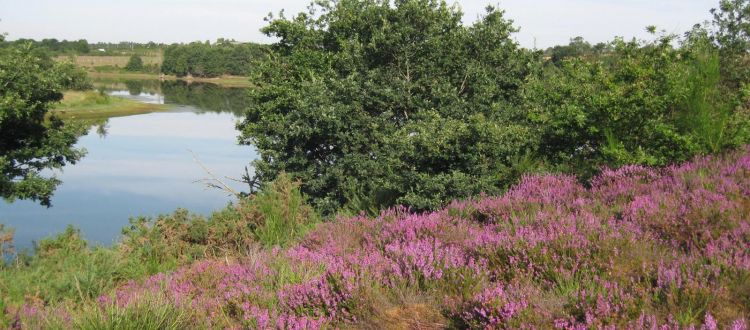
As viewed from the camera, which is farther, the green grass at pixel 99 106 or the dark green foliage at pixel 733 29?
the green grass at pixel 99 106

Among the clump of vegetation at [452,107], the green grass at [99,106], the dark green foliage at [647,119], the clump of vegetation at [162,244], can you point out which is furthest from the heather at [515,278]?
the green grass at [99,106]

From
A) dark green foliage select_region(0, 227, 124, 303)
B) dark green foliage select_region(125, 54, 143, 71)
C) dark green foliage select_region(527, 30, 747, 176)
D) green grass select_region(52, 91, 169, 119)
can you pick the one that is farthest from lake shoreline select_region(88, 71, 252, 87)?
dark green foliage select_region(527, 30, 747, 176)

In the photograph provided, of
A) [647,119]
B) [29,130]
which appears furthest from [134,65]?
Result: [647,119]

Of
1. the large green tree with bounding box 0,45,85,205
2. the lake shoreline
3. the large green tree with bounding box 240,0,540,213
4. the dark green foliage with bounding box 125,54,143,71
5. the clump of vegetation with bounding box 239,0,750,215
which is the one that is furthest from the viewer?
the dark green foliage with bounding box 125,54,143,71

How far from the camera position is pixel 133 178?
37750 mm

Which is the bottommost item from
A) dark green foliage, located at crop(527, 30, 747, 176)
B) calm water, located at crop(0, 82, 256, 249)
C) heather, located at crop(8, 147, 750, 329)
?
calm water, located at crop(0, 82, 256, 249)

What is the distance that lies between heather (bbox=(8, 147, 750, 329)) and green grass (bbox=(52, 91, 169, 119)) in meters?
67.9

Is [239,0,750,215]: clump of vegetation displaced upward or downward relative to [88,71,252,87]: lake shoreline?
upward

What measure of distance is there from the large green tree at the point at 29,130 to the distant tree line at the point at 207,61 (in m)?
124

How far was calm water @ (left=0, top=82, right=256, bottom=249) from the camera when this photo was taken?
2827cm

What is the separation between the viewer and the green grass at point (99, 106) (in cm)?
6819

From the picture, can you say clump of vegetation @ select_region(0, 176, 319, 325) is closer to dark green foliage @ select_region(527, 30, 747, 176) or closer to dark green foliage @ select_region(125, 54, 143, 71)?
dark green foliage @ select_region(527, 30, 747, 176)

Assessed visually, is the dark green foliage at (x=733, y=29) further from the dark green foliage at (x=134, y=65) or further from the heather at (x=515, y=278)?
the dark green foliage at (x=134, y=65)

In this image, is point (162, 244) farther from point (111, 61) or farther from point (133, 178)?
point (111, 61)
